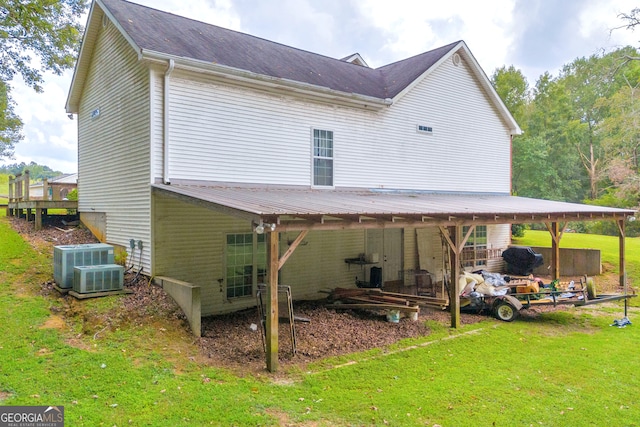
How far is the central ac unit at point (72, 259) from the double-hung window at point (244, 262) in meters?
2.72

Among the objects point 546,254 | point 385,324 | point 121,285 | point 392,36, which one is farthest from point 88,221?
point 392,36

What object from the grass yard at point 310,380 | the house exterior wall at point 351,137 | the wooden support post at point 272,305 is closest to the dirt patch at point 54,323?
the grass yard at point 310,380

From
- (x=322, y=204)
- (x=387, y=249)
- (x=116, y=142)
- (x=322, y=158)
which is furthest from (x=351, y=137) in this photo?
(x=116, y=142)

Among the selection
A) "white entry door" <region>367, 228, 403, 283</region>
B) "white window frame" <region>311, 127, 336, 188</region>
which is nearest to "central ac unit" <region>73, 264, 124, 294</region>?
"white window frame" <region>311, 127, 336, 188</region>

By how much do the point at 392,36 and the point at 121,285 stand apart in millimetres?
28031

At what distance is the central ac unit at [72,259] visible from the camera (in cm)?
856

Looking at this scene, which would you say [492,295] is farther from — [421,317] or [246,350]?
[246,350]

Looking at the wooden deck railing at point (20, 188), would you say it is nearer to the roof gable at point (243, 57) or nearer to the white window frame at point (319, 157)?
the roof gable at point (243, 57)

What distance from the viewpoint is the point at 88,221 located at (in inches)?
497

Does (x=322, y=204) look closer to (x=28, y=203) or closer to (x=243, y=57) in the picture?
(x=243, y=57)

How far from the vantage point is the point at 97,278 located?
331 inches

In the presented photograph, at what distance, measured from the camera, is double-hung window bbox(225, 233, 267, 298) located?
10.0 m

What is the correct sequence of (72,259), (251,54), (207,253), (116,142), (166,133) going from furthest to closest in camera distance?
(251,54) → (116,142) → (207,253) → (166,133) → (72,259)

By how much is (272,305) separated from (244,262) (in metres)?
4.11
